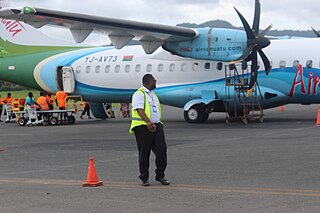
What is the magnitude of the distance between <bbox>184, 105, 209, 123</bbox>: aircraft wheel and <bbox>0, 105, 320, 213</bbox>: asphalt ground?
456 centimetres

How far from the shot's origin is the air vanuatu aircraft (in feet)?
65.3

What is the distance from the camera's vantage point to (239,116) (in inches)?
840

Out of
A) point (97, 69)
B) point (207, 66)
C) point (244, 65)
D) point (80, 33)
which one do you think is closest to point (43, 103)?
point (97, 69)

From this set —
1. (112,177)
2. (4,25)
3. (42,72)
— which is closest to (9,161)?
(112,177)

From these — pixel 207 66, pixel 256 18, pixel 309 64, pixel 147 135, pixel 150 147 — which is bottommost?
pixel 150 147

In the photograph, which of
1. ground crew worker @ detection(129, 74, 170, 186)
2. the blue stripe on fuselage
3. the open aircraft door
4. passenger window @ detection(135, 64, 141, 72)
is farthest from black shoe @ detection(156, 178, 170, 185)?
the blue stripe on fuselage

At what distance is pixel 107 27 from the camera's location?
1992cm

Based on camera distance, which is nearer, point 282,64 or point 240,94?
Answer: point 282,64

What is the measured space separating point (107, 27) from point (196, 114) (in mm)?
4727

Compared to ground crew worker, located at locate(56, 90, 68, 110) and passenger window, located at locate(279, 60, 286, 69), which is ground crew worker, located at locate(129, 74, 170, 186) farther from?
ground crew worker, located at locate(56, 90, 68, 110)

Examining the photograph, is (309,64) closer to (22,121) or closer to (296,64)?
(296,64)

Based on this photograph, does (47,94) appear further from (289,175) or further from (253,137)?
(289,175)

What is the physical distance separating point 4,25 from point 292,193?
22.0m

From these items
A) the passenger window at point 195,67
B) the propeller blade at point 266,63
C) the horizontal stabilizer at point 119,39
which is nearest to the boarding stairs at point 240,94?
the propeller blade at point 266,63
